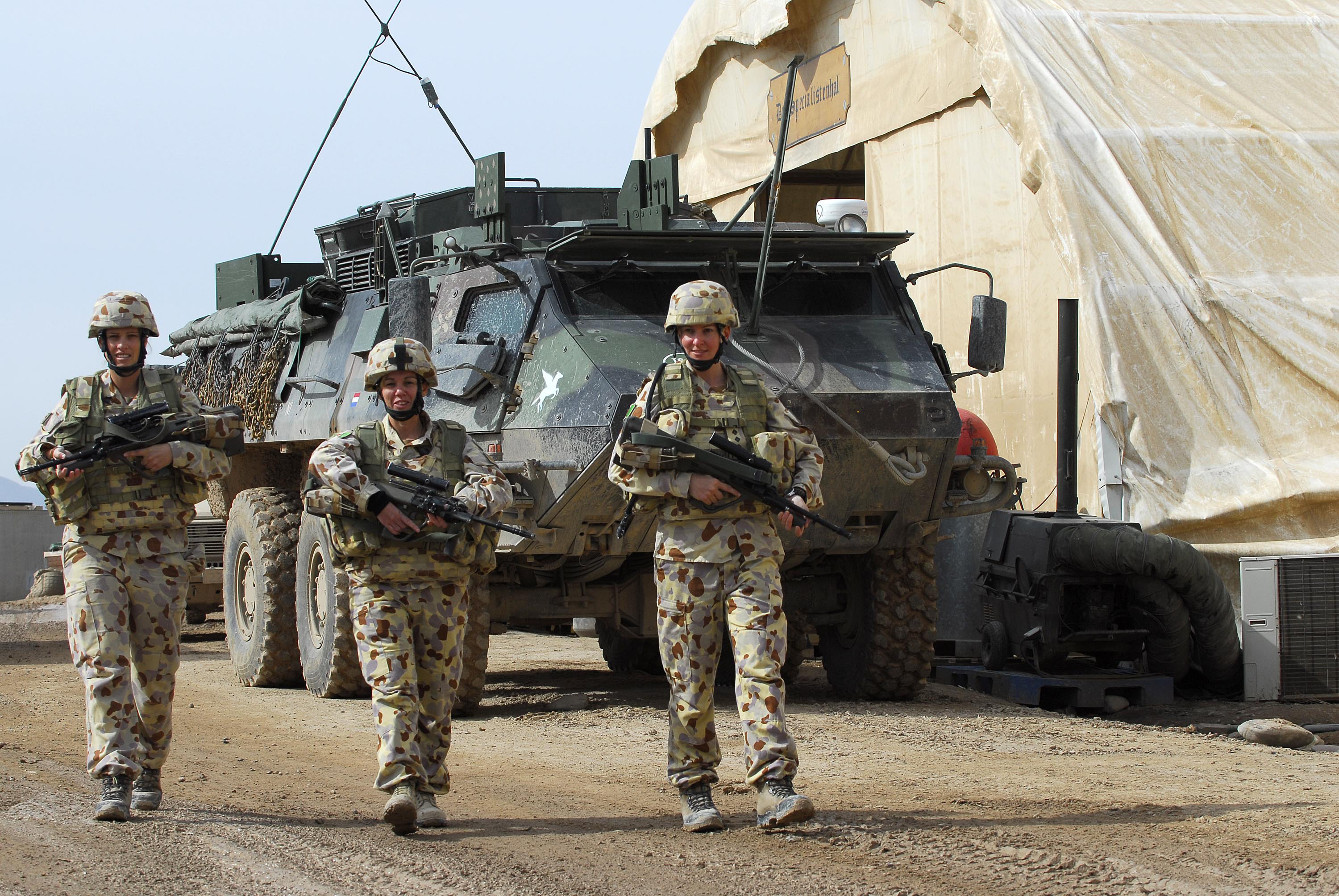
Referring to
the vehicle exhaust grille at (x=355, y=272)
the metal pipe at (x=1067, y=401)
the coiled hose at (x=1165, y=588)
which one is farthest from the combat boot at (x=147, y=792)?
the metal pipe at (x=1067, y=401)

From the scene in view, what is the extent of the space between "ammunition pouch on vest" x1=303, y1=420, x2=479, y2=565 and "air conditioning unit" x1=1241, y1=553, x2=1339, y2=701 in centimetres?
555

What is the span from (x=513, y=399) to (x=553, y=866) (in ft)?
10.9

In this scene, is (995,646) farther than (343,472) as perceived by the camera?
Yes

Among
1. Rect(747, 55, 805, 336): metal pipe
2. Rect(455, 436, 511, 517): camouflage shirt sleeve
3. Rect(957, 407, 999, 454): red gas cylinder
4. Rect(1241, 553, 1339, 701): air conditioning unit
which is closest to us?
Rect(455, 436, 511, 517): camouflage shirt sleeve

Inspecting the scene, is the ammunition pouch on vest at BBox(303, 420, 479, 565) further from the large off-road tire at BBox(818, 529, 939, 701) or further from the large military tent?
the large military tent

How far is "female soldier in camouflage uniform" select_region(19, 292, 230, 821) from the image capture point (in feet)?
16.7

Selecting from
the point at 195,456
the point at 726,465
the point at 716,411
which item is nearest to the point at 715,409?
the point at 716,411

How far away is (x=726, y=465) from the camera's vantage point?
488cm

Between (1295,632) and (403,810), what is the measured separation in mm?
6036

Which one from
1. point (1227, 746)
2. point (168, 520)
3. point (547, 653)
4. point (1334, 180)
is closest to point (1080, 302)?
point (1334, 180)

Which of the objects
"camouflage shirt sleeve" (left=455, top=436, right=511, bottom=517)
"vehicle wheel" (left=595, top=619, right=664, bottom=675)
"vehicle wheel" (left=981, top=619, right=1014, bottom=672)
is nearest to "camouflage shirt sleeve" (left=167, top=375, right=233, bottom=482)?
"camouflage shirt sleeve" (left=455, top=436, right=511, bottom=517)

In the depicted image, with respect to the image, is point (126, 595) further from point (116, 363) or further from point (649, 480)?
point (649, 480)

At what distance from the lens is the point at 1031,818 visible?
504 cm

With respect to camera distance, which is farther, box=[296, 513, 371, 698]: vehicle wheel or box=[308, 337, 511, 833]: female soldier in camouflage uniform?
box=[296, 513, 371, 698]: vehicle wheel
